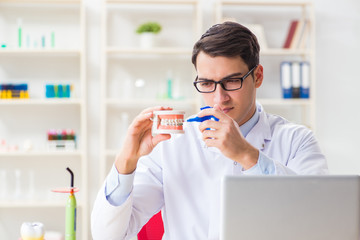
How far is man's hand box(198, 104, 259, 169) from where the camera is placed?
A: 132 centimetres

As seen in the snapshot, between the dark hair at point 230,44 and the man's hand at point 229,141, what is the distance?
1.05ft

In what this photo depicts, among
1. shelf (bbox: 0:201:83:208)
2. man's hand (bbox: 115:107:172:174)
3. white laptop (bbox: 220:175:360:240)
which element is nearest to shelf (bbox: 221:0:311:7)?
shelf (bbox: 0:201:83:208)

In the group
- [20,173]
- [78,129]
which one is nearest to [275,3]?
[78,129]

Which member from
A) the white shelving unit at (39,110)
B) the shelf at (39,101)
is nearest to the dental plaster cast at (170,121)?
the shelf at (39,101)

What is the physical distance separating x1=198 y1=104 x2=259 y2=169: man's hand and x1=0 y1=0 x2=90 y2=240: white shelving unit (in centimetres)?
276

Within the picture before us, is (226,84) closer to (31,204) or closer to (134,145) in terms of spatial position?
(134,145)

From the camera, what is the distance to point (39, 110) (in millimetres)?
4031

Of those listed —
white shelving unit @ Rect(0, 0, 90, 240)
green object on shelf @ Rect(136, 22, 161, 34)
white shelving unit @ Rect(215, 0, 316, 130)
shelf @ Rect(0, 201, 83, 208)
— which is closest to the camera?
Answer: shelf @ Rect(0, 201, 83, 208)

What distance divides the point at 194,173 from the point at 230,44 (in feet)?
1.49

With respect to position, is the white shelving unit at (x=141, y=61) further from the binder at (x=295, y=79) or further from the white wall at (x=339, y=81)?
the white wall at (x=339, y=81)

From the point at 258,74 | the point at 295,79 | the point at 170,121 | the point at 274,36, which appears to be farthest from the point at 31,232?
the point at 274,36

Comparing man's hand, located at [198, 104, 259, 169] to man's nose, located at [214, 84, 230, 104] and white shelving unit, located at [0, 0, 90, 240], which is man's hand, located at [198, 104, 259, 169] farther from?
white shelving unit, located at [0, 0, 90, 240]

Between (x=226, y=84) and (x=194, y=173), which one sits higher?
(x=226, y=84)

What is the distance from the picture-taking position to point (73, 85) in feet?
13.3
